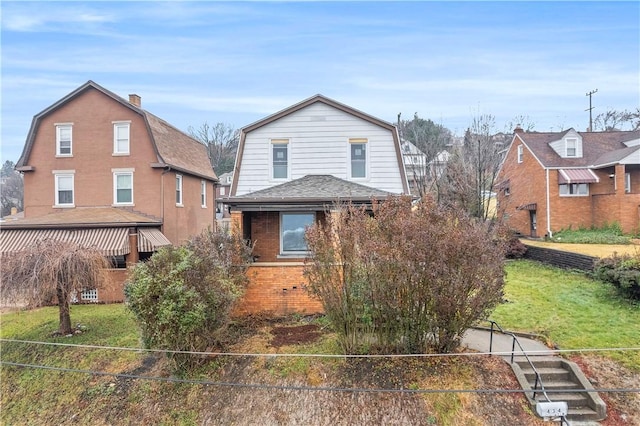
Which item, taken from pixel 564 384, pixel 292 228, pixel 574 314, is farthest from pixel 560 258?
pixel 292 228

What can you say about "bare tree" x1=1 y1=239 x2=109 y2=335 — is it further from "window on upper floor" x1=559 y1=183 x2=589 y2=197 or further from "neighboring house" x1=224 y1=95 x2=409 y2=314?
"window on upper floor" x1=559 y1=183 x2=589 y2=197

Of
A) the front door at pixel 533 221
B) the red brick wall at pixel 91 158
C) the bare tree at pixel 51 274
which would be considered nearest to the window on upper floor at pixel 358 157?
the bare tree at pixel 51 274

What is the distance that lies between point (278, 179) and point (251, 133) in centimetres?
225

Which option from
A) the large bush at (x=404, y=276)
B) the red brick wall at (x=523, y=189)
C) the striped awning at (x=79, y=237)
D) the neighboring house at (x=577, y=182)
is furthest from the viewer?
the red brick wall at (x=523, y=189)

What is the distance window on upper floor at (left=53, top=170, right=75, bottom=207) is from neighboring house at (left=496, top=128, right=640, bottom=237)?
23953mm

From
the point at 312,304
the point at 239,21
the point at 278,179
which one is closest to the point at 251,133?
the point at 278,179

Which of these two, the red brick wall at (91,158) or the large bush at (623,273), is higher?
the red brick wall at (91,158)

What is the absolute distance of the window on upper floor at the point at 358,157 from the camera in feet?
45.6

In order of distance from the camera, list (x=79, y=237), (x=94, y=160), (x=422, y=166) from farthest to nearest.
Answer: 1. (x=422, y=166)
2. (x=94, y=160)
3. (x=79, y=237)

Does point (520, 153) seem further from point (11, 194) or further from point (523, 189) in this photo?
point (11, 194)

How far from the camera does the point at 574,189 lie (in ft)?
72.4

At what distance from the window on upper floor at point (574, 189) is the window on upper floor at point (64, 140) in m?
29.0

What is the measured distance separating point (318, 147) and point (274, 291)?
21.0 feet

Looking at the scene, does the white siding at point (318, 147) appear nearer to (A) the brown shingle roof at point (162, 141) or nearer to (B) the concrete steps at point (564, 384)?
(A) the brown shingle roof at point (162, 141)
